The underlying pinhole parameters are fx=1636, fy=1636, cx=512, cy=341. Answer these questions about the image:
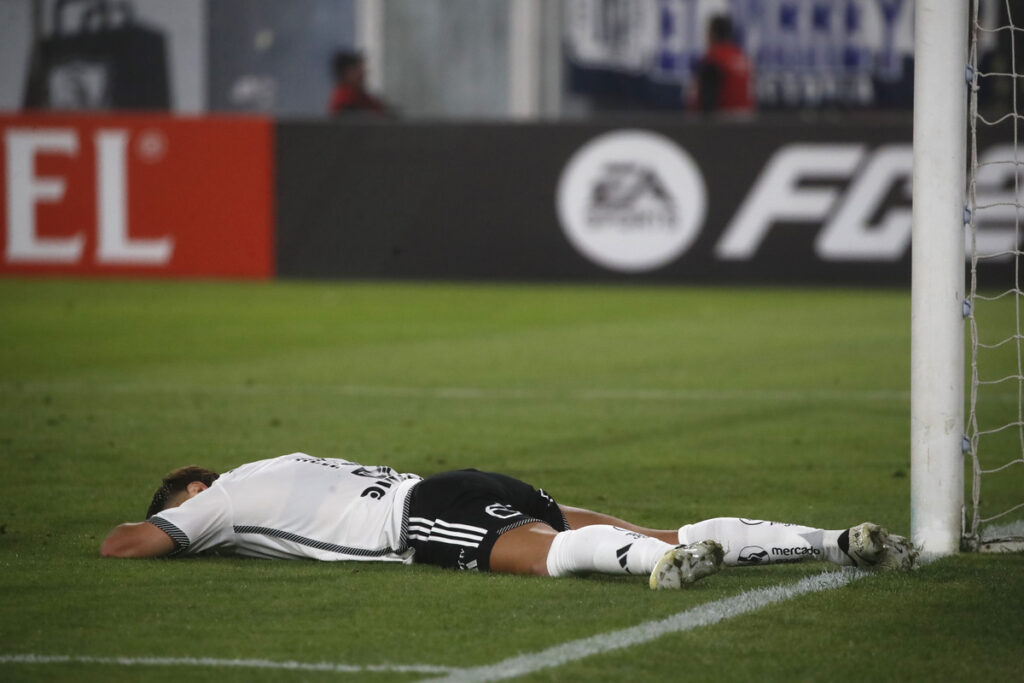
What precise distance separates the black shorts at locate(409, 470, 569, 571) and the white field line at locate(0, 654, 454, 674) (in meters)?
1.00

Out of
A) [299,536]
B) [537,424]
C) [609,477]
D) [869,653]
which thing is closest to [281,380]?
[537,424]

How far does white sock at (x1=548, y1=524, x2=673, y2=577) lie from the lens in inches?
187

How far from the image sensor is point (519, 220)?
18250 millimetres

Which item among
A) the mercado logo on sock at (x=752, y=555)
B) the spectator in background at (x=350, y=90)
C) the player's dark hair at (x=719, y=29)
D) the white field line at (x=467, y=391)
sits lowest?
the white field line at (x=467, y=391)

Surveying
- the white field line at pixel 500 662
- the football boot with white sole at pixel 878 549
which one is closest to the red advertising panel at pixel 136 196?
the football boot with white sole at pixel 878 549

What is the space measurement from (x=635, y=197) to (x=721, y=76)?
2.46 metres

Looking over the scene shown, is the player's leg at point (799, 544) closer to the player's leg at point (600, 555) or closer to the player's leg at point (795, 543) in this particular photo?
the player's leg at point (795, 543)

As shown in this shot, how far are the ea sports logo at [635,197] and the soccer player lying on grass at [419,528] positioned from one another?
12.6 metres

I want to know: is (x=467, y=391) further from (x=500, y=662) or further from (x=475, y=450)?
(x=500, y=662)

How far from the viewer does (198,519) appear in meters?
5.10

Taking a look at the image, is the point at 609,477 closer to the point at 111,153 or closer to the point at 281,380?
the point at 281,380

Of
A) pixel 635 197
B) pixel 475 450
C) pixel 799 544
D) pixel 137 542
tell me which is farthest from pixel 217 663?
pixel 635 197

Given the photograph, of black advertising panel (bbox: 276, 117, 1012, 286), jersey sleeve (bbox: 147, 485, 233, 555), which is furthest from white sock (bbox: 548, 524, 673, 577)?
black advertising panel (bbox: 276, 117, 1012, 286)

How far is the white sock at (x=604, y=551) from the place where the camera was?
187 inches
